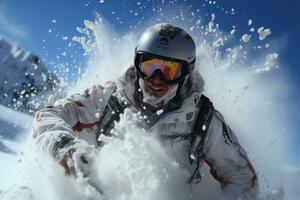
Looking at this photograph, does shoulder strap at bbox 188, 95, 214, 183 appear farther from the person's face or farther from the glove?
the glove

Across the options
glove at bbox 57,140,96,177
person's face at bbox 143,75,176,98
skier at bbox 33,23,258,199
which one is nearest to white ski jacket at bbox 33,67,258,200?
skier at bbox 33,23,258,199

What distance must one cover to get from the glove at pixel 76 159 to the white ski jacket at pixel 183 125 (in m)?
0.83

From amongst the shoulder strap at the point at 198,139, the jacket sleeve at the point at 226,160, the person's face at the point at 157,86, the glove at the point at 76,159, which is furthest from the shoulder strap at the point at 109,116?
the glove at the point at 76,159

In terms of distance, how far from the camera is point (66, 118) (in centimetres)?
520

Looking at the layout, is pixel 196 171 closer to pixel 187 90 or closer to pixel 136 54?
pixel 187 90

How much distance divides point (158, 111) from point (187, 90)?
503mm

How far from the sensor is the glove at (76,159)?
3707 millimetres

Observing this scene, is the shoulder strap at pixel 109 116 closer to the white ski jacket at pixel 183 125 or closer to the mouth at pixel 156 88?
the white ski jacket at pixel 183 125

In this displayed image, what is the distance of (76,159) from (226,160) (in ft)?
6.96

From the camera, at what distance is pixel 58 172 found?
389 centimetres

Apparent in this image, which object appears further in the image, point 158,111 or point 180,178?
point 158,111

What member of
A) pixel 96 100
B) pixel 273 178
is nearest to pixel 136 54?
pixel 96 100

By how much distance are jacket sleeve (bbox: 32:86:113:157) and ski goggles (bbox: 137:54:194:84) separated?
1.97 feet

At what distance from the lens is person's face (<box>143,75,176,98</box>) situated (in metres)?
5.24
